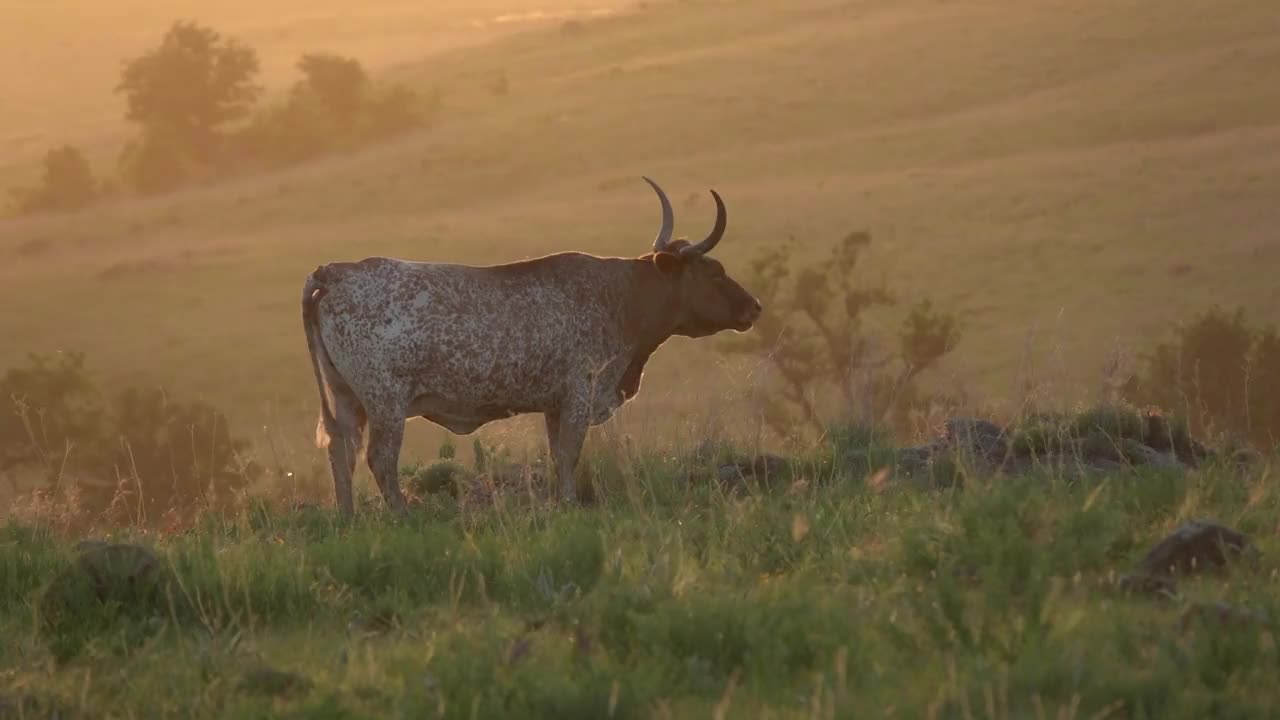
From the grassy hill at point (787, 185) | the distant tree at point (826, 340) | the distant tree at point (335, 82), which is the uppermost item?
the distant tree at point (335, 82)

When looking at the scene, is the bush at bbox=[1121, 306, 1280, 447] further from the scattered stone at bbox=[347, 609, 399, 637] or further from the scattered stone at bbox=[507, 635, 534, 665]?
the scattered stone at bbox=[507, 635, 534, 665]

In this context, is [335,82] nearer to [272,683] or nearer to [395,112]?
[395,112]

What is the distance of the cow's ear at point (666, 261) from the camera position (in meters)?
11.8

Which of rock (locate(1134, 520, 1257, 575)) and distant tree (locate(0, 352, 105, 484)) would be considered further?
distant tree (locate(0, 352, 105, 484))

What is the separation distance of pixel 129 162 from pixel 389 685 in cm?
6365

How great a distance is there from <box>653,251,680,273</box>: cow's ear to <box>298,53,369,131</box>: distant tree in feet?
191

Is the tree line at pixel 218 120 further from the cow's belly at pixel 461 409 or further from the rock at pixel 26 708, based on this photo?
the rock at pixel 26 708

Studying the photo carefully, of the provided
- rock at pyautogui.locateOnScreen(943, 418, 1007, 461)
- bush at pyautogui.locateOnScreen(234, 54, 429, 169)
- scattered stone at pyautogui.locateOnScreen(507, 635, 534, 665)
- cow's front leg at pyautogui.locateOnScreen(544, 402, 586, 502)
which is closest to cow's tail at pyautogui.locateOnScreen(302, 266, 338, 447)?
cow's front leg at pyautogui.locateOnScreen(544, 402, 586, 502)

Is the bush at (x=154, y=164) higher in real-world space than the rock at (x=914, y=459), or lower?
higher

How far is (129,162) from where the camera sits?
66375 millimetres

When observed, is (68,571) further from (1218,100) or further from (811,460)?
(1218,100)

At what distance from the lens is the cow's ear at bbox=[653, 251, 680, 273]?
11.8 m

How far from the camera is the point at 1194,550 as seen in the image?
22.0 feet

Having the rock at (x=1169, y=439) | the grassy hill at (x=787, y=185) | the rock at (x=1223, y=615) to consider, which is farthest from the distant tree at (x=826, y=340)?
the rock at (x=1223, y=615)
